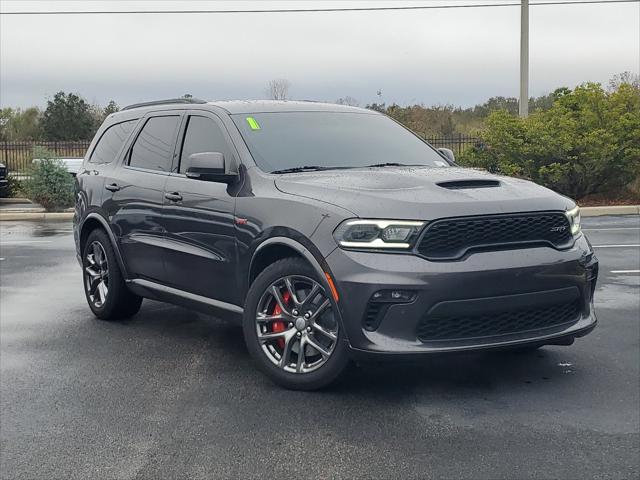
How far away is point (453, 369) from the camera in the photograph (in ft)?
17.2

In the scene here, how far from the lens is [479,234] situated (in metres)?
4.41

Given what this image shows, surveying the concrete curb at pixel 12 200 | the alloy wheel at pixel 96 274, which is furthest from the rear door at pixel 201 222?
the concrete curb at pixel 12 200

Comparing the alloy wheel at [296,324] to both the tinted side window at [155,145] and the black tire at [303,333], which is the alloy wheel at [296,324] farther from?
the tinted side window at [155,145]

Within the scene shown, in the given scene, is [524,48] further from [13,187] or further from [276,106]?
[276,106]

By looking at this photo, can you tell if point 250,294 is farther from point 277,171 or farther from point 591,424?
point 591,424

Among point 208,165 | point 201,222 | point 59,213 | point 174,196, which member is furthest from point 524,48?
point 208,165

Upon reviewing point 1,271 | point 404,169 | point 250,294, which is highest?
point 404,169

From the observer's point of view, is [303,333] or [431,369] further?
[431,369]

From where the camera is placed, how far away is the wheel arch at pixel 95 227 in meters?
6.59

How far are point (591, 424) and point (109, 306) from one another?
4.28m

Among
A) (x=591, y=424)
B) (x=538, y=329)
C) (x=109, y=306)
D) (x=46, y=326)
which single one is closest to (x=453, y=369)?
(x=538, y=329)

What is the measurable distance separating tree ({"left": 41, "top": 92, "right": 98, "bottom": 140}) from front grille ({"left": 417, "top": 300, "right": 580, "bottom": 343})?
43.7m

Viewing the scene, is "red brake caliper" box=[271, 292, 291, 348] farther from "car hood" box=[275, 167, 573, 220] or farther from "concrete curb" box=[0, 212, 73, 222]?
"concrete curb" box=[0, 212, 73, 222]

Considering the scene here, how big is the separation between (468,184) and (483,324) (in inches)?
36.7
